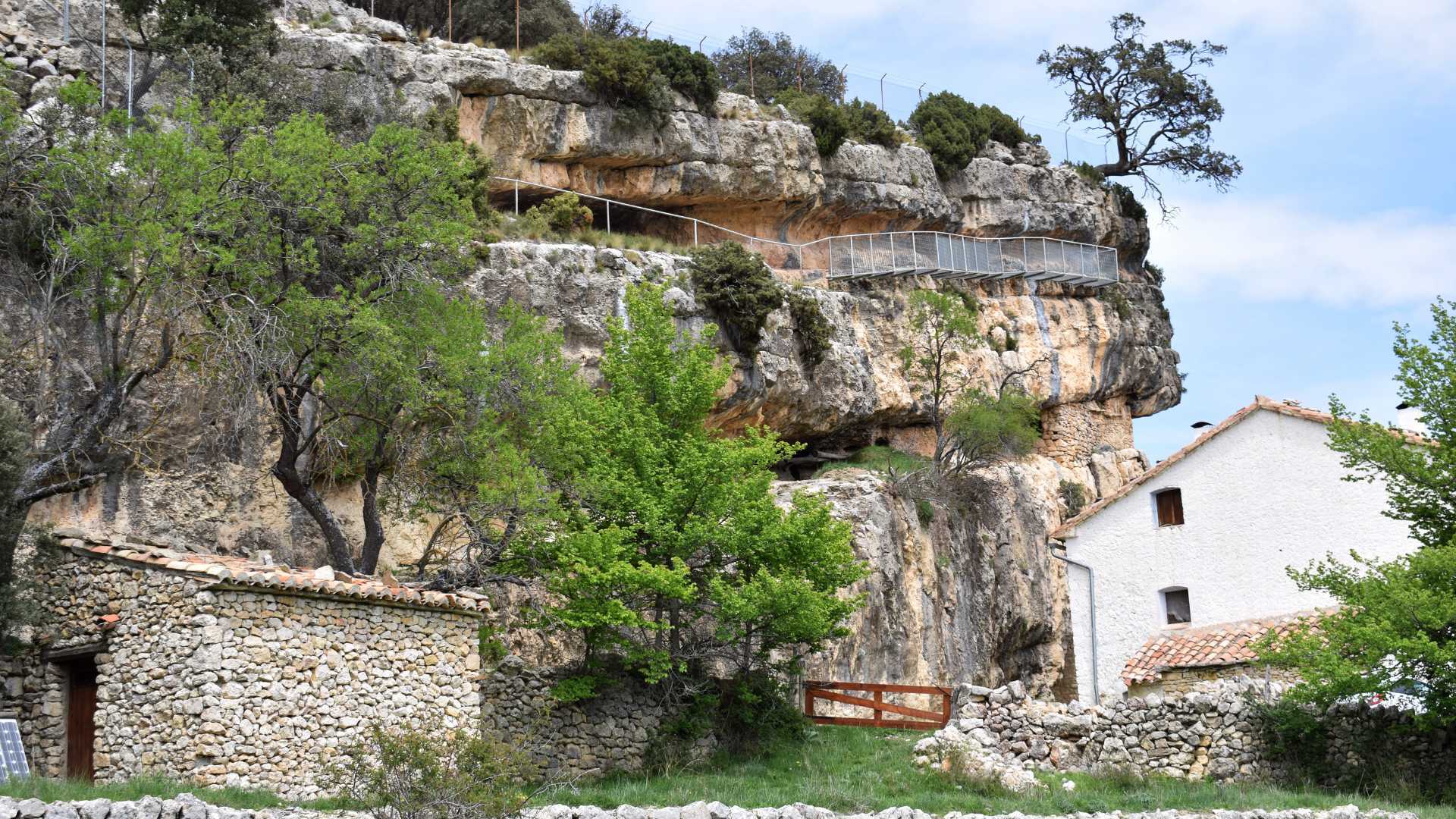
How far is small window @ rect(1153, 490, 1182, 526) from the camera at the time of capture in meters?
31.7

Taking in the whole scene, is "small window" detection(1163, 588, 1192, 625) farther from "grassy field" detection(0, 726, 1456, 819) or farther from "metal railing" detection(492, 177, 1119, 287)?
"metal railing" detection(492, 177, 1119, 287)

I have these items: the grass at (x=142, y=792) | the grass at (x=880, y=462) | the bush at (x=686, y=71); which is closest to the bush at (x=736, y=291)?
the grass at (x=880, y=462)

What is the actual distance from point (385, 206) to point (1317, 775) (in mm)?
18567

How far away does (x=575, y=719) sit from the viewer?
24.6 m

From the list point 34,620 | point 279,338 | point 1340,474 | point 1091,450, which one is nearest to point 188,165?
point 279,338

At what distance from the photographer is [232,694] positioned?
62.2 ft

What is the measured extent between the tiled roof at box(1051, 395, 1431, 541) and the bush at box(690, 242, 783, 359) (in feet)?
31.2

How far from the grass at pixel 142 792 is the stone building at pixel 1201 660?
1648 cm

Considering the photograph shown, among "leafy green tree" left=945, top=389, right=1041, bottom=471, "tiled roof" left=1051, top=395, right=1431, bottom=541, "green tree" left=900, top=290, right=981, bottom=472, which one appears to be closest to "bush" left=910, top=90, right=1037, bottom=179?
"green tree" left=900, top=290, right=981, bottom=472

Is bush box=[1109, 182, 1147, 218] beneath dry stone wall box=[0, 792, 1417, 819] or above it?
above

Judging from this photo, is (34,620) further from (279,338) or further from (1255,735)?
(1255,735)

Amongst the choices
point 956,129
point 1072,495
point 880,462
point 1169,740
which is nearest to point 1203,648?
point 1169,740

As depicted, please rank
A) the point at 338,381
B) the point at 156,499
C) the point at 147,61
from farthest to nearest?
the point at 147,61, the point at 156,499, the point at 338,381

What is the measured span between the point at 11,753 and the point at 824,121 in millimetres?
32684
